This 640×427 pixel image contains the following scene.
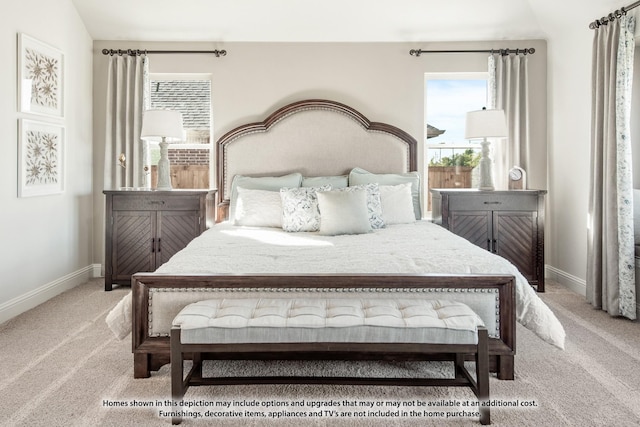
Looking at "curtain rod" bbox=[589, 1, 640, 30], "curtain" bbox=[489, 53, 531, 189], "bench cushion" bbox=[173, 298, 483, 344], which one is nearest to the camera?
"bench cushion" bbox=[173, 298, 483, 344]

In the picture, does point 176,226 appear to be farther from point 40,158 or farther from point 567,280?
point 567,280

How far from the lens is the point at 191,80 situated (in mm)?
5184

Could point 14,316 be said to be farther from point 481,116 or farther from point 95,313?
point 481,116

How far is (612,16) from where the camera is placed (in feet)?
12.3

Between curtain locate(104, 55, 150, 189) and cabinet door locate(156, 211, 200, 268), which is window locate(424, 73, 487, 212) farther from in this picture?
curtain locate(104, 55, 150, 189)

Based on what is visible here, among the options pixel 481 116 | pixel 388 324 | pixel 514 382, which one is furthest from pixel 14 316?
pixel 481 116

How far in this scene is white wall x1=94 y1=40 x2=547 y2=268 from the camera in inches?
199

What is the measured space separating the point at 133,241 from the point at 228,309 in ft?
8.94

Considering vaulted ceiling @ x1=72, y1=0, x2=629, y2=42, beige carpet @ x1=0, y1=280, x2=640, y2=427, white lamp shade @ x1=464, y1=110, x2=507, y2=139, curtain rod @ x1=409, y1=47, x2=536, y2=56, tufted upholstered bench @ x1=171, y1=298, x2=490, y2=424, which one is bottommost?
beige carpet @ x1=0, y1=280, x2=640, y2=427

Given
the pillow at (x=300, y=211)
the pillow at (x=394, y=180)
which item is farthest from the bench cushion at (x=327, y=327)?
the pillow at (x=394, y=180)

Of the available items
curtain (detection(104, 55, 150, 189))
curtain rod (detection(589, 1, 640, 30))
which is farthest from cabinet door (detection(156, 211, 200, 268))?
curtain rod (detection(589, 1, 640, 30))

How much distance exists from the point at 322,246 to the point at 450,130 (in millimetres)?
2749

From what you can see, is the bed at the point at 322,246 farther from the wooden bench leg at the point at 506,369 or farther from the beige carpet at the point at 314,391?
the beige carpet at the point at 314,391

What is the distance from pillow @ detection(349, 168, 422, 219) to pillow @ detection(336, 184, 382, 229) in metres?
0.49
